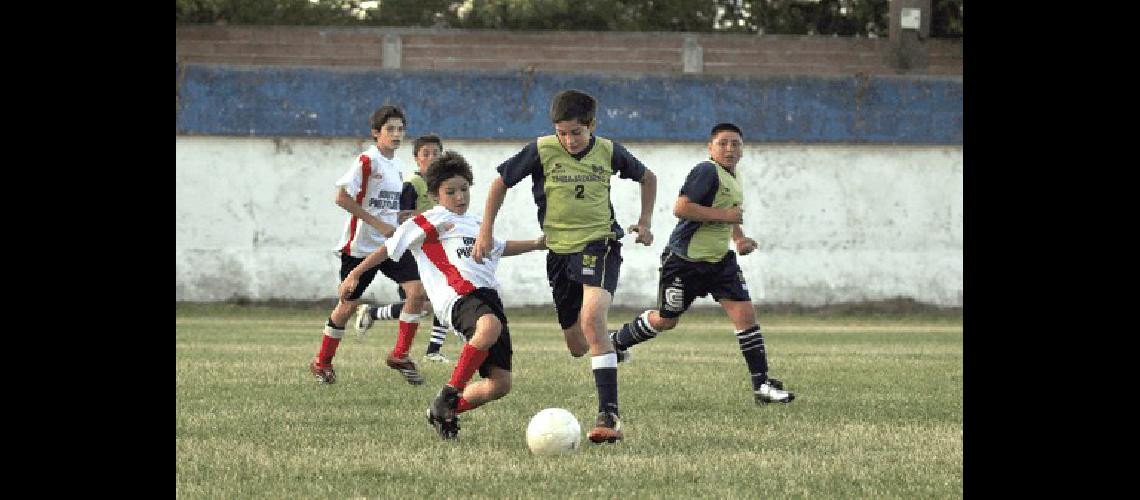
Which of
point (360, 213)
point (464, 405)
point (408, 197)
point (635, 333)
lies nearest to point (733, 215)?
point (635, 333)

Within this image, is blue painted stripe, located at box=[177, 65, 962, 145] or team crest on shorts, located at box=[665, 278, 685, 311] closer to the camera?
team crest on shorts, located at box=[665, 278, 685, 311]

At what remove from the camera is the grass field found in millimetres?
6152

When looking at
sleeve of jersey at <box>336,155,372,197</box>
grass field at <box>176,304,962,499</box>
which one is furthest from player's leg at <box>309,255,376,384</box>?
sleeve of jersey at <box>336,155,372,197</box>

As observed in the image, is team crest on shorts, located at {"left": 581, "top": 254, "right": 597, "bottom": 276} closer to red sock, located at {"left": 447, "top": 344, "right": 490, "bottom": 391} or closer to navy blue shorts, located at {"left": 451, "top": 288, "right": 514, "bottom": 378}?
navy blue shorts, located at {"left": 451, "top": 288, "right": 514, "bottom": 378}

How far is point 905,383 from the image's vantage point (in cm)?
1141

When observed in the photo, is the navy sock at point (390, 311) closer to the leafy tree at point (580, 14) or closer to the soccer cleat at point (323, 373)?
the soccer cleat at point (323, 373)

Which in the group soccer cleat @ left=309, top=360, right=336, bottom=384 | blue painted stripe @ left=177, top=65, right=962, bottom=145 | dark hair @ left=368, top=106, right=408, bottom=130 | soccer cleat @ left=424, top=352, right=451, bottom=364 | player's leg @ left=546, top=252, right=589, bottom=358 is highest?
blue painted stripe @ left=177, top=65, right=962, bottom=145

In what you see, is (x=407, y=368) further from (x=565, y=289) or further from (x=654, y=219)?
(x=654, y=219)

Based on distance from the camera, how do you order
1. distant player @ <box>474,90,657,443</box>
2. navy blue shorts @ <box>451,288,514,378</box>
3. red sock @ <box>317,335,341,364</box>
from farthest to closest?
red sock @ <box>317,335,341,364</box> < distant player @ <box>474,90,657,443</box> < navy blue shorts @ <box>451,288,514,378</box>

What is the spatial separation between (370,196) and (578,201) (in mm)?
3628

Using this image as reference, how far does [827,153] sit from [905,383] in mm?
15105

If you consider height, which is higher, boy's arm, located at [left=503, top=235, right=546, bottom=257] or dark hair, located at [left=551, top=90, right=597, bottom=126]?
dark hair, located at [left=551, top=90, right=597, bottom=126]

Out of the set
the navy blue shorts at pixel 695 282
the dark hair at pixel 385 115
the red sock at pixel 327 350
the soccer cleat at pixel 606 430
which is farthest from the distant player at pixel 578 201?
the dark hair at pixel 385 115

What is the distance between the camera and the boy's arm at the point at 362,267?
8695 millimetres
